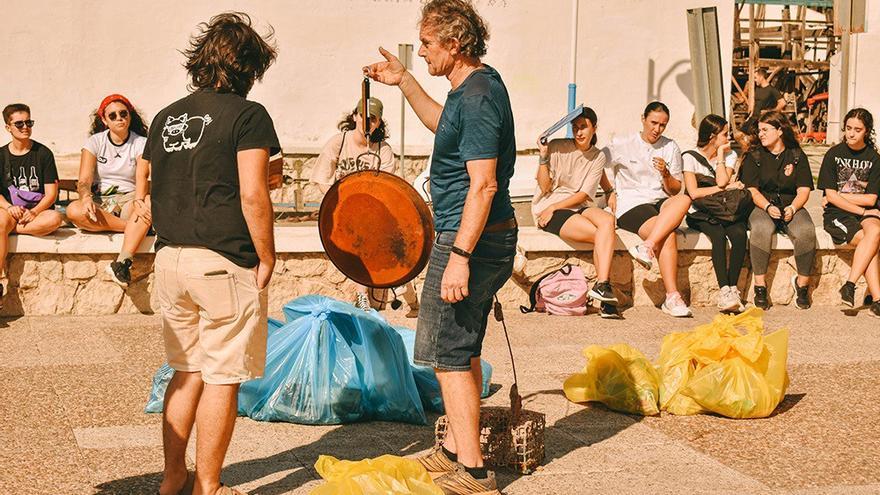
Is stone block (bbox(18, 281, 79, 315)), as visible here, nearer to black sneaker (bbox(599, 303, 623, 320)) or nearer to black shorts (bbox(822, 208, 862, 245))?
black sneaker (bbox(599, 303, 623, 320))

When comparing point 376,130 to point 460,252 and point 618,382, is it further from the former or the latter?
point 460,252

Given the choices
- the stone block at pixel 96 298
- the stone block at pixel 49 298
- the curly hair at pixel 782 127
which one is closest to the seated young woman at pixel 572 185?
the curly hair at pixel 782 127

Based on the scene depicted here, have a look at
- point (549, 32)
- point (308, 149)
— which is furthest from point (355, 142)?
point (549, 32)

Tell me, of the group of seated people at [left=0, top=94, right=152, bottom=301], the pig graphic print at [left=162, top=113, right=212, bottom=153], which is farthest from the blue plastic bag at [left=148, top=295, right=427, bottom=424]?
the group of seated people at [left=0, top=94, right=152, bottom=301]

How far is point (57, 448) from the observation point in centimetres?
515

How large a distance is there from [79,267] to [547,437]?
4.08 meters

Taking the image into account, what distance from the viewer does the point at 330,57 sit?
50.8 ft

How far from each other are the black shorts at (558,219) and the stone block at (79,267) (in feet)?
10.9

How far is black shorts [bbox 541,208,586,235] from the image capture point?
9.15 metres

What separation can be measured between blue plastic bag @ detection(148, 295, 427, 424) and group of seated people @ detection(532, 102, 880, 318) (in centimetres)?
341

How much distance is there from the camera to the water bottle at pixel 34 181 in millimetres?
8422

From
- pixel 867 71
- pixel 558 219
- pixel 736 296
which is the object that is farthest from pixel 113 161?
pixel 867 71

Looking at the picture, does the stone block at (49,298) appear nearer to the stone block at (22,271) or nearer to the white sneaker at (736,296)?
the stone block at (22,271)

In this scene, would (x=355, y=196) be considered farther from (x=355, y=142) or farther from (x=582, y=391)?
(x=355, y=142)
